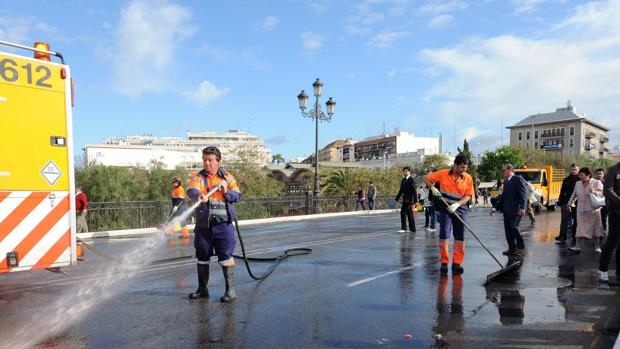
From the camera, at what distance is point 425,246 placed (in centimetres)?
1120

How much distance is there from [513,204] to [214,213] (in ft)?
21.2

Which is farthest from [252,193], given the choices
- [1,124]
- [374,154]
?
[374,154]

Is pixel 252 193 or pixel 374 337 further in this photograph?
pixel 252 193

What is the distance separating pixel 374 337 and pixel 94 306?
340 cm

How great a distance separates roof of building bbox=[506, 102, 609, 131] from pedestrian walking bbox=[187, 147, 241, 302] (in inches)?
5094

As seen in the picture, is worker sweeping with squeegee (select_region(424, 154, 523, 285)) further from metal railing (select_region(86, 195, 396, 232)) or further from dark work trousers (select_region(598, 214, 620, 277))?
metal railing (select_region(86, 195, 396, 232))

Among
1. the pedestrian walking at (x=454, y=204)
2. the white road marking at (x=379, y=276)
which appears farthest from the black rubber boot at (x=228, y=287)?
the pedestrian walking at (x=454, y=204)

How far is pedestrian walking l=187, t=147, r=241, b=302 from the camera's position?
5.84 metres

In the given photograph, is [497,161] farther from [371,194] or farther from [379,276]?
[379,276]

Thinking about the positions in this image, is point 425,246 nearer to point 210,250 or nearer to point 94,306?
point 210,250

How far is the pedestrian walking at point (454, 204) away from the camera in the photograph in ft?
25.3

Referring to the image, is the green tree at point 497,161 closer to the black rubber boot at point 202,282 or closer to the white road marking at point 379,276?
the white road marking at point 379,276

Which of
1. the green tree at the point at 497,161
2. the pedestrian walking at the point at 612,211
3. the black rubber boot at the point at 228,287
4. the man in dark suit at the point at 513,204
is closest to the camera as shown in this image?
the black rubber boot at the point at 228,287

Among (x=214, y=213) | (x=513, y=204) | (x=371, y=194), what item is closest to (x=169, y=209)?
(x=371, y=194)
